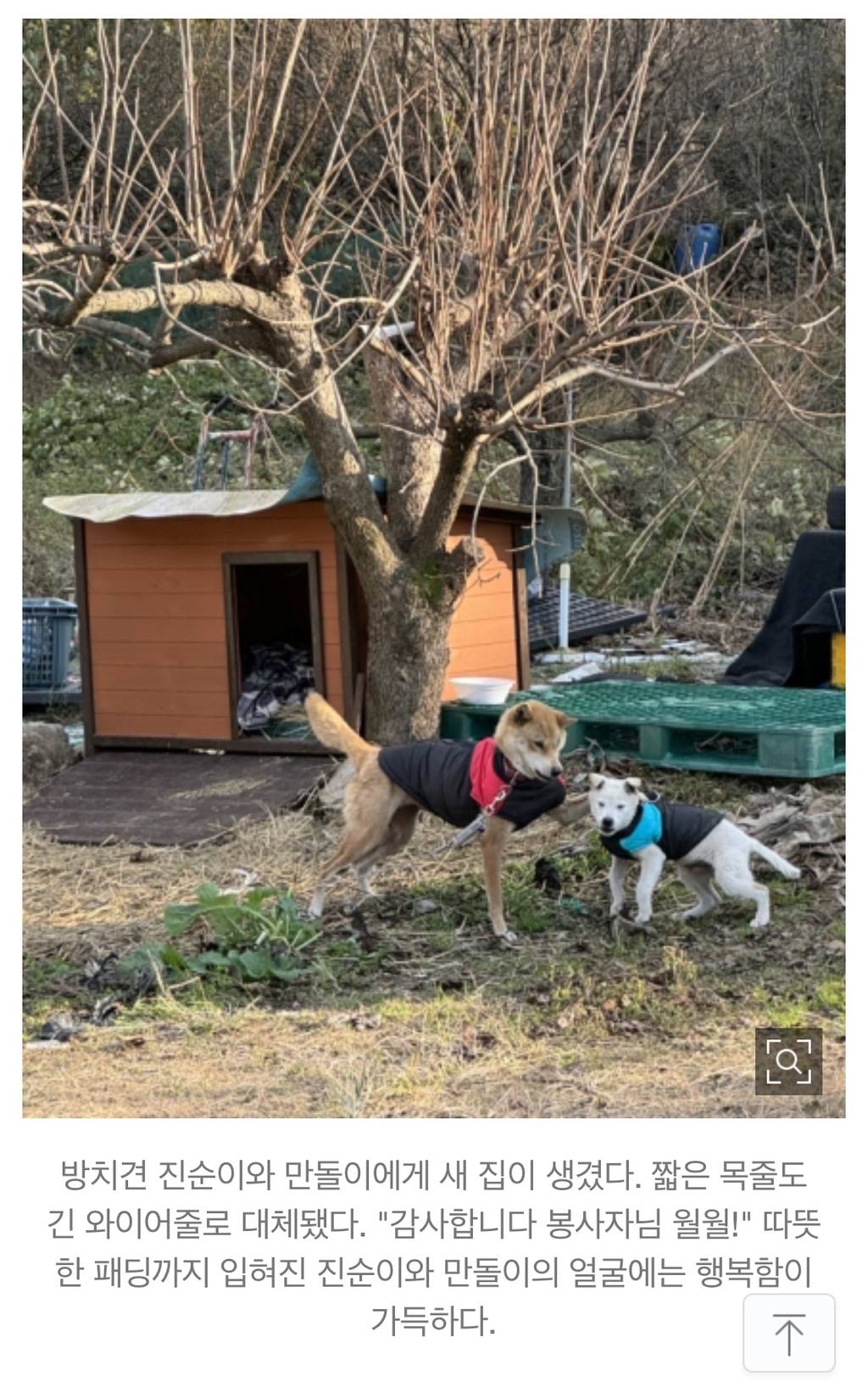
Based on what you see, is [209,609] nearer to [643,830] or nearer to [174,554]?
[174,554]

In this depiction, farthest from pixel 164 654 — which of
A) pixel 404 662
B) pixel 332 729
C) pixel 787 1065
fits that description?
pixel 787 1065

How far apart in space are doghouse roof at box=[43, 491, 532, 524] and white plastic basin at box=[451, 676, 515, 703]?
0.93m

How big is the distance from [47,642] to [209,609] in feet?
7.93

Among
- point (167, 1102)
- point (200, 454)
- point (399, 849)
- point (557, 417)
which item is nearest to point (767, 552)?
point (557, 417)

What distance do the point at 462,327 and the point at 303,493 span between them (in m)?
1.20

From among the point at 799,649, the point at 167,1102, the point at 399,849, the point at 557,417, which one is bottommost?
the point at 167,1102

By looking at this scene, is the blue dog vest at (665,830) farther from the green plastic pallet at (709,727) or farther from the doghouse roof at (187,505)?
the doghouse roof at (187,505)

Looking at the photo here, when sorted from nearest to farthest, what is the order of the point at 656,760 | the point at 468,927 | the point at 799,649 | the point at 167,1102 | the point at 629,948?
the point at 167,1102
the point at 629,948
the point at 468,927
the point at 656,760
the point at 799,649

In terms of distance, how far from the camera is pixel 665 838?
565 cm

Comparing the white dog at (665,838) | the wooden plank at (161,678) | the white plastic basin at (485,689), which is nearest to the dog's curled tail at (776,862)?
the white dog at (665,838)

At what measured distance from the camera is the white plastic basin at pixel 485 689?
7664 mm

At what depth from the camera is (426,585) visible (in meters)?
7.43

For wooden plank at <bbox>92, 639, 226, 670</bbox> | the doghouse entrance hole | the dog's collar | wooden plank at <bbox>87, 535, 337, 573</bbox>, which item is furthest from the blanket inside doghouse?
the dog's collar

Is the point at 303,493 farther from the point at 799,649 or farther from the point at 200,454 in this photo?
the point at 799,649
